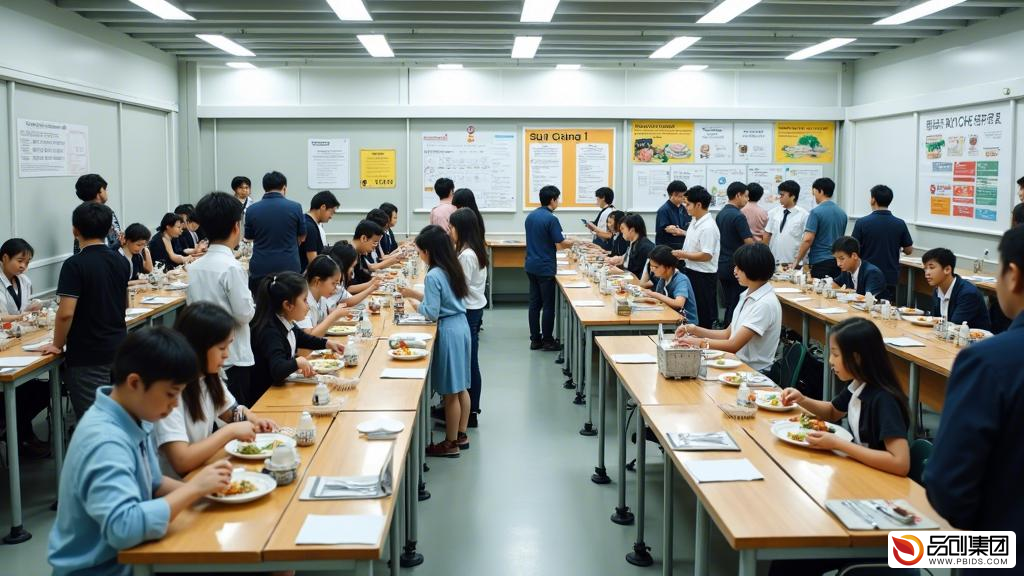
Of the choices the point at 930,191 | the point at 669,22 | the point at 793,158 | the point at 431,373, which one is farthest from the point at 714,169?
the point at 431,373

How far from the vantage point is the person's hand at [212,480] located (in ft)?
8.13

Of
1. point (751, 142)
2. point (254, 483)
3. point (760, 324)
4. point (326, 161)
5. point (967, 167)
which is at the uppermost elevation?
point (751, 142)

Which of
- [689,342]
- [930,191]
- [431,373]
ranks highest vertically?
[930,191]

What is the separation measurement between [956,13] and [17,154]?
28.2 feet

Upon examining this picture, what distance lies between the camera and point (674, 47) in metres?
10.1

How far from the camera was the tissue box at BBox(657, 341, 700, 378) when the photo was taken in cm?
424

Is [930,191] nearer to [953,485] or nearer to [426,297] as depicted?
[426,297]

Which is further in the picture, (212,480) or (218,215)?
(218,215)

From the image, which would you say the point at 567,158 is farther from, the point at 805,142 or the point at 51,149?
the point at 51,149

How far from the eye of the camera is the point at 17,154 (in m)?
7.20

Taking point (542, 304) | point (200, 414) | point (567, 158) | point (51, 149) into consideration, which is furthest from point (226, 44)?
point (200, 414)

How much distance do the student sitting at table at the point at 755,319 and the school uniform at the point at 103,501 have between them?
2.97 meters

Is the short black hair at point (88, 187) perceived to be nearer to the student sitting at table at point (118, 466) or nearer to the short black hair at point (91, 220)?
the short black hair at point (91, 220)

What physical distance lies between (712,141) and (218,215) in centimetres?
890
